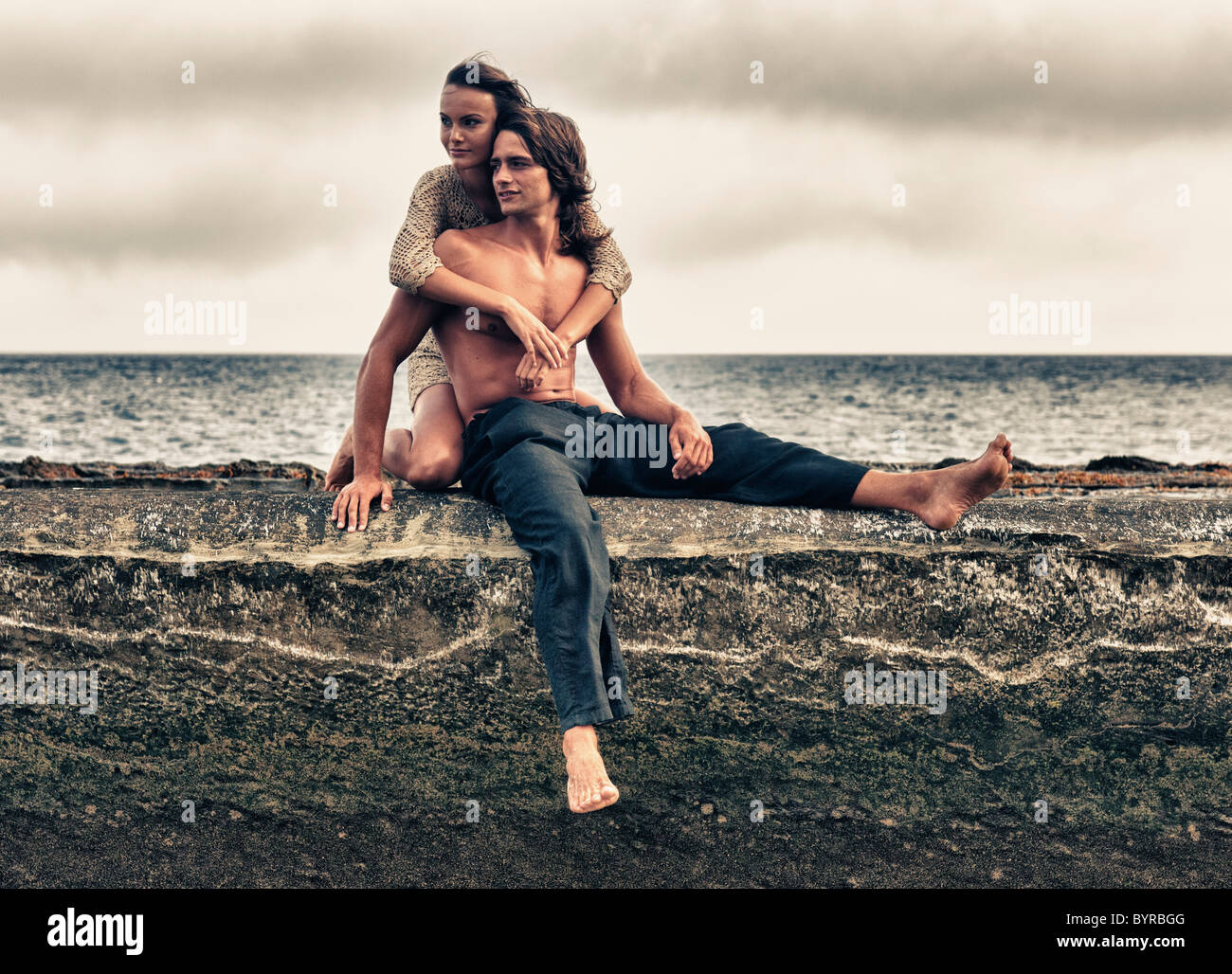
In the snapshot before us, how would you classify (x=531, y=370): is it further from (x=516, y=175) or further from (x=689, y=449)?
(x=516, y=175)

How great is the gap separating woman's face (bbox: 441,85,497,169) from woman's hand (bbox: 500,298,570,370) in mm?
609

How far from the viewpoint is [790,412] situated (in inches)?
1347

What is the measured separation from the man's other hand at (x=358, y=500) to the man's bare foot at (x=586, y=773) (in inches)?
29.5

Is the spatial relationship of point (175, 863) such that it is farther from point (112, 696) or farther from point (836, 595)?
point (836, 595)

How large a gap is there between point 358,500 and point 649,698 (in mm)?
879

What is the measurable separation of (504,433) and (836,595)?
0.95 meters

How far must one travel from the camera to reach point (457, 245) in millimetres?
2844

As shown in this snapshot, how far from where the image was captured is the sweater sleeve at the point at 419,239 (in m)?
2.61

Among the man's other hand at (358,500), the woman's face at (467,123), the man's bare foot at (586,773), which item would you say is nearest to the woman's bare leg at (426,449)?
the man's other hand at (358,500)

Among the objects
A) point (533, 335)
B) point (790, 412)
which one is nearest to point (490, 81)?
point (533, 335)

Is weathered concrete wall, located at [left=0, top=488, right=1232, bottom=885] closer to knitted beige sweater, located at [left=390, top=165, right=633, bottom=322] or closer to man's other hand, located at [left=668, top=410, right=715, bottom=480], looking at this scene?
man's other hand, located at [left=668, top=410, right=715, bottom=480]

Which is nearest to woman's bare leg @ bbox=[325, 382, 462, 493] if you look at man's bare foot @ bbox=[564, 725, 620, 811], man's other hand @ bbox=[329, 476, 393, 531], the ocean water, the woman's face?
man's other hand @ bbox=[329, 476, 393, 531]

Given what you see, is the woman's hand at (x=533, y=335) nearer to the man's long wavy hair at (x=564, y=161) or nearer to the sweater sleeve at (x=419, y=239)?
the sweater sleeve at (x=419, y=239)

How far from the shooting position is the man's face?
2762 mm
